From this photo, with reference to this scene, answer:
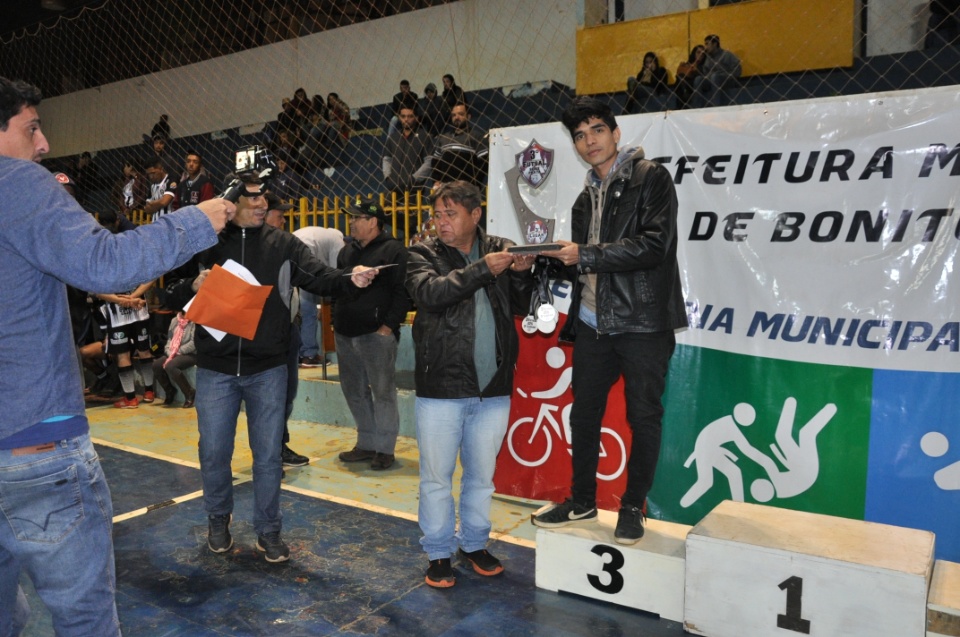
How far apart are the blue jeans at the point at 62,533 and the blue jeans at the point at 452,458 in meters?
1.55

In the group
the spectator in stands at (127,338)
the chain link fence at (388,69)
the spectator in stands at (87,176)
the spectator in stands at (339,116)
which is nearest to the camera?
the spectator in stands at (127,338)

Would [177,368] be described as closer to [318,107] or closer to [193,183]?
[193,183]

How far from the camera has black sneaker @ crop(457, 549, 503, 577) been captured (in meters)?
3.56

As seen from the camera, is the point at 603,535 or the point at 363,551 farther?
the point at 363,551

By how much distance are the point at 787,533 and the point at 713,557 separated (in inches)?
13.1

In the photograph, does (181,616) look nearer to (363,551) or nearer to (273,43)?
(363,551)

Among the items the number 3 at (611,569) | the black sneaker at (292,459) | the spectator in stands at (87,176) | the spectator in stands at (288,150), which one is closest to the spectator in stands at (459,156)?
the black sneaker at (292,459)

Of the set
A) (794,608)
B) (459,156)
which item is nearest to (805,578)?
(794,608)

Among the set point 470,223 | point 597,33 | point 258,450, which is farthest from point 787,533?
point 597,33

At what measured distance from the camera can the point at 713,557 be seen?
2963 mm

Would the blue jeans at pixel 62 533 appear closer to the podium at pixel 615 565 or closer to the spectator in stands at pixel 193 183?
the podium at pixel 615 565

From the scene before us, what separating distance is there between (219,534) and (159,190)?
754 cm

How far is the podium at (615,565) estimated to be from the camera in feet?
10.3

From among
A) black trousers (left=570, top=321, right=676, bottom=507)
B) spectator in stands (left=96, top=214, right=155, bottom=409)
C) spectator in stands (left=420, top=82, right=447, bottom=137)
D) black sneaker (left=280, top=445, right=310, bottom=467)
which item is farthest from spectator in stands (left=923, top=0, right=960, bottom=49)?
spectator in stands (left=96, top=214, right=155, bottom=409)
